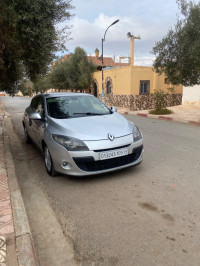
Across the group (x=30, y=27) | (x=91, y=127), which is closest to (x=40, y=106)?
(x=30, y=27)

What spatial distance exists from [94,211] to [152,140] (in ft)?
14.3

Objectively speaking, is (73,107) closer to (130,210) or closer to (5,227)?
(130,210)

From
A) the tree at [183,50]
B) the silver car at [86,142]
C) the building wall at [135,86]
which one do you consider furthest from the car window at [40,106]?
the building wall at [135,86]

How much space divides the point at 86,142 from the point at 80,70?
2414cm

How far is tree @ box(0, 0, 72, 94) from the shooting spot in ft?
13.9

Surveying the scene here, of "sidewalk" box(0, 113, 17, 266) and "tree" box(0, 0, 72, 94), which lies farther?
"tree" box(0, 0, 72, 94)

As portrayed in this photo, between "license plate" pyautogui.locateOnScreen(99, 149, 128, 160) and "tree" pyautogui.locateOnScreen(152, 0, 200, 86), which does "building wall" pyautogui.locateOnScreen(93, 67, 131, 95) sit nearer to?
"tree" pyautogui.locateOnScreen(152, 0, 200, 86)

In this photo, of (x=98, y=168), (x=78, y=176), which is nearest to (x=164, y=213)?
(x=98, y=168)

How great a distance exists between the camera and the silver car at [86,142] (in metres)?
3.62

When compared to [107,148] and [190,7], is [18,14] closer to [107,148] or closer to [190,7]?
[107,148]

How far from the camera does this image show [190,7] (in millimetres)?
9070

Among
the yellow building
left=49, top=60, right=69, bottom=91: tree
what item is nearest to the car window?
the yellow building

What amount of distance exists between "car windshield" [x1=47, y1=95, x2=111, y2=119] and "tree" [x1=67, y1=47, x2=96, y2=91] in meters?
21.6

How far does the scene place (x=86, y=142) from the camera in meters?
3.61
